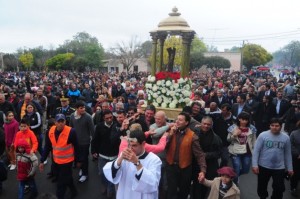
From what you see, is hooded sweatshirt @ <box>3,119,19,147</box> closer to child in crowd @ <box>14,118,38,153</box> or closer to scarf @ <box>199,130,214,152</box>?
child in crowd @ <box>14,118,38,153</box>

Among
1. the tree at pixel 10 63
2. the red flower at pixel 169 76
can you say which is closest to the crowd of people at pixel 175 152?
→ the red flower at pixel 169 76

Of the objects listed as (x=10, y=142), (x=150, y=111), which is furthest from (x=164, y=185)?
Answer: (x=10, y=142)

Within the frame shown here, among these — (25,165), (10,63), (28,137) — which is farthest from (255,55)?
(25,165)

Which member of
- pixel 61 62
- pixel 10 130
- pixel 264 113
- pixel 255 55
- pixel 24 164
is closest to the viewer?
pixel 24 164

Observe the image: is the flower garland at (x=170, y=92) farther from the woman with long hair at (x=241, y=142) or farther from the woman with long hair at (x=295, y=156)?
the woman with long hair at (x=295, y=156)

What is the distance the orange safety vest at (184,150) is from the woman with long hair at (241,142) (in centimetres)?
128

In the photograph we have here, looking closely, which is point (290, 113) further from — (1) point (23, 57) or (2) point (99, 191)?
(1) point (23, 57)

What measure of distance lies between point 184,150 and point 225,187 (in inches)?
30.8

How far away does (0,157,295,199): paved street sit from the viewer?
5.61 metres

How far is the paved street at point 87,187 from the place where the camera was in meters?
5.61

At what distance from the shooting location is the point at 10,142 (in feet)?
21.0

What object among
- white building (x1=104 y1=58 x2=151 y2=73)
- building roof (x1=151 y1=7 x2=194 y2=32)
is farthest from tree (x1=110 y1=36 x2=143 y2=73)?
building roof (x1=151 y1=7 x2=194 y2=32)

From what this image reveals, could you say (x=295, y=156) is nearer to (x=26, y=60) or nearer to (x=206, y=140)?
(x=206, y=140)

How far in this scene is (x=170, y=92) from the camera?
23.6ft
